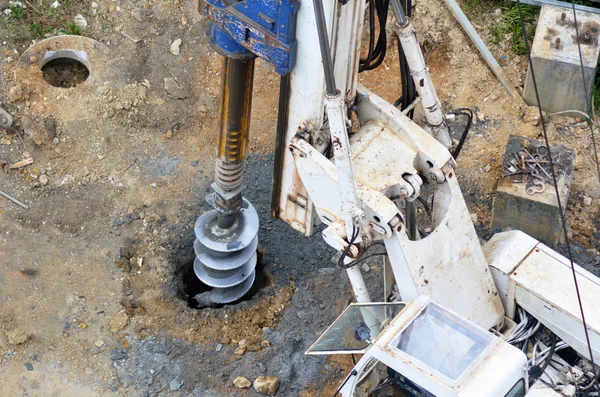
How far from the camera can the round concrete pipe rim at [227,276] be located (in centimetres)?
793

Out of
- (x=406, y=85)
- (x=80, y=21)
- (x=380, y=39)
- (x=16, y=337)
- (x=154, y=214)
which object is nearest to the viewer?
(x=380, y=39)

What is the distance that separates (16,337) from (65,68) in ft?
11.6

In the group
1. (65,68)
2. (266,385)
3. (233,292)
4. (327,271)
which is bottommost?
(266,385)

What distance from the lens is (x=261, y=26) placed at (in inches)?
220

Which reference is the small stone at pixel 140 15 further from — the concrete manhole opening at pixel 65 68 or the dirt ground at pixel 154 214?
the concrete manhole opening at pixel 65 68

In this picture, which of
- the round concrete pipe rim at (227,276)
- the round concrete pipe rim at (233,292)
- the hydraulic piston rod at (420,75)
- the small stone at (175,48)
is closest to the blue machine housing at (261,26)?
the hydraulic piston rod at (420,75)

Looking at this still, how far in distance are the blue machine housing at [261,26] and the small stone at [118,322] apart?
314 centimetres

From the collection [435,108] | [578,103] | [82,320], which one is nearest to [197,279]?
[82,320]

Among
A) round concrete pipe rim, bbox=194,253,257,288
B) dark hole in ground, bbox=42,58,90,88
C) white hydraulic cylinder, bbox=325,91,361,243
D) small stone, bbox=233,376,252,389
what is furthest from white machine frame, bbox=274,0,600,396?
dark hole in ground, bbox=42,58,90,88

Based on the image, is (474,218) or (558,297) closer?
(558,297)

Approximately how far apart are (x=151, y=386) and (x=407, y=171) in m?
3.16

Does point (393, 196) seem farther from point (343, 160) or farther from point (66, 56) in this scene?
point (66, 56)

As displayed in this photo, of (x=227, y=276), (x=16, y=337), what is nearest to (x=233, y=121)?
(x=227, y=276)

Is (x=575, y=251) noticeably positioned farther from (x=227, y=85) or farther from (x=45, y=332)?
(x=45, y=332)
